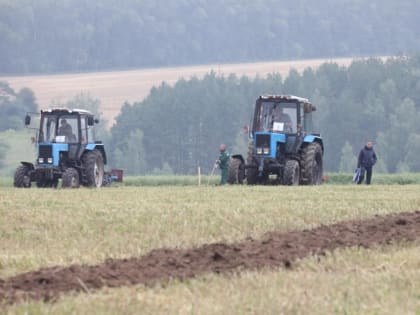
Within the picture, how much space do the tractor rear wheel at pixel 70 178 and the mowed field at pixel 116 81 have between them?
85957 millimetres

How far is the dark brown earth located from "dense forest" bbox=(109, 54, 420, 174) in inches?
3229

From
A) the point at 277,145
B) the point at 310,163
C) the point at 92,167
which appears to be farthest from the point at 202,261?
the point at 92,167

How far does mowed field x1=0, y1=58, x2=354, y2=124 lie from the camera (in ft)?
392

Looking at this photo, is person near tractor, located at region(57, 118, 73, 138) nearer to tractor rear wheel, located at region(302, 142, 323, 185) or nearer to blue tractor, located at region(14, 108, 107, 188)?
blue tractor, located at region(14, 108, 107, 188)

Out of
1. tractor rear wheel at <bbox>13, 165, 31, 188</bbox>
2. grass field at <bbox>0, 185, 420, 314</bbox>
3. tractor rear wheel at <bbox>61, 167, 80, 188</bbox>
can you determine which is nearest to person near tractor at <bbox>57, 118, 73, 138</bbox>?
tractor rear wheel at <bbox>13, 165, 31, 188</bbox>

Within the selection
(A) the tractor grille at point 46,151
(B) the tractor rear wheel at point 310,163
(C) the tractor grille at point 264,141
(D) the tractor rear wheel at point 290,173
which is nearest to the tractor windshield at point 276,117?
(C) the tractor grille at point 264,141

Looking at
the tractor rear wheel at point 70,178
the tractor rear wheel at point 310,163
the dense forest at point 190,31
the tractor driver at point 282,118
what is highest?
the dense forest at point 190,31

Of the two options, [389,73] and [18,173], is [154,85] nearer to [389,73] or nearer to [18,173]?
[389,73]

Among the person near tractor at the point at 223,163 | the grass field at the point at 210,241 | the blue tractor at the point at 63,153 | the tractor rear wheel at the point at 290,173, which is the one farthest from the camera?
the person near tractor at the point at 223,163

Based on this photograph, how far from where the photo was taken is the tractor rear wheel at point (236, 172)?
30.0 metres

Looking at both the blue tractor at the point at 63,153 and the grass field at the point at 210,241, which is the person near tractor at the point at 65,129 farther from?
the grass field at the point at 210,241

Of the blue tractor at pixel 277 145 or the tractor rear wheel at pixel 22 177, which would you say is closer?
the blue tractor at pixel 277 145

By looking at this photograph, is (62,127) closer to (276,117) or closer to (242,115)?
(276,117)

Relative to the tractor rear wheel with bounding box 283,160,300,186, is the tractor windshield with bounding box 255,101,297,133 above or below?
above
